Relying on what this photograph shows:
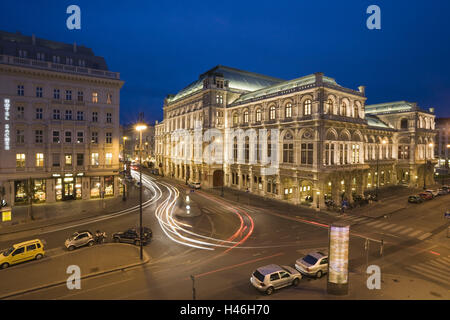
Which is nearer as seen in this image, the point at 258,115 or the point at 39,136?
the point at 39,136

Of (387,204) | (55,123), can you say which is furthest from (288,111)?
(55,123)

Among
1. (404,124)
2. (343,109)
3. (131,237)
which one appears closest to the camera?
(131,237)

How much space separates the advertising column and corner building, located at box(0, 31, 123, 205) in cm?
3746

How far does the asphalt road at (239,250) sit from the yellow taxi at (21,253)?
1.47 metres

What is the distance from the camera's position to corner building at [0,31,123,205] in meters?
36.0

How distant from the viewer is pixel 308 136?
38.2 m

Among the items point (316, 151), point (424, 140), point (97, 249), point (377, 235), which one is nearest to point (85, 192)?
point (97, 249)

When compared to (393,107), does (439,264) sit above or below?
below

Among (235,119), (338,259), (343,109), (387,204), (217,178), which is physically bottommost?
(387,204)

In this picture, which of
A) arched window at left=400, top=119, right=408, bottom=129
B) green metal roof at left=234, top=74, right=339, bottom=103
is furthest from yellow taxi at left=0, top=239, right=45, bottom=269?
arched window at left=400, top=119, right=408, bottom=129

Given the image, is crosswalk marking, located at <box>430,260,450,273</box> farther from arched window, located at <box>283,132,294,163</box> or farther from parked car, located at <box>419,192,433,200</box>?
parked car, located at <box>419,192,433,200</box>

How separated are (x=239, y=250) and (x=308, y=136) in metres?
23.1

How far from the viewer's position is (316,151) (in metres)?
36.5

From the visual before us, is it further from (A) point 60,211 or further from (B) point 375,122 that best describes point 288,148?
(A) point 60,211
